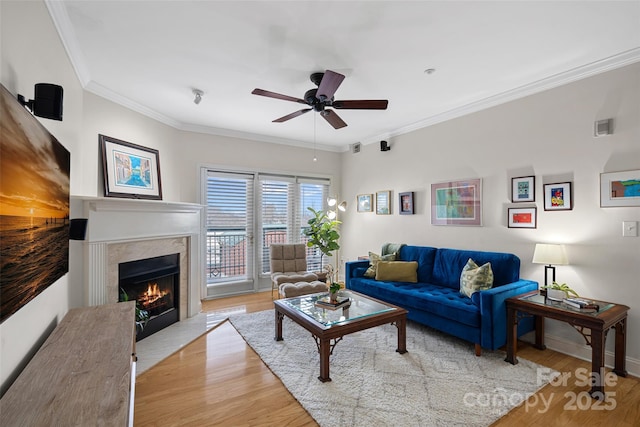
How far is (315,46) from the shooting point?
2.43 meters

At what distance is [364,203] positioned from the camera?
5.48 metres

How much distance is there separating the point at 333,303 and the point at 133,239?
7.23ft

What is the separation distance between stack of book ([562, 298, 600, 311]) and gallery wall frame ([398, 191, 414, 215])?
2.27 meters

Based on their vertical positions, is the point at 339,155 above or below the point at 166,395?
above

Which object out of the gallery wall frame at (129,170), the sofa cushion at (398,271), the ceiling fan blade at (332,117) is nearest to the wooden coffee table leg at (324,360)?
the sofa cushion at (398,271)

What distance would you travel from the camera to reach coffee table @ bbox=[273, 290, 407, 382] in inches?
96.0

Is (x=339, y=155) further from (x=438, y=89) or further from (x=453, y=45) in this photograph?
(x=453, y=45)

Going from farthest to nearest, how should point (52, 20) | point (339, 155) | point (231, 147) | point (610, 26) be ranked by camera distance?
point (339, 155)
point (231, 147)
point (610, 26)
point (52, 20)

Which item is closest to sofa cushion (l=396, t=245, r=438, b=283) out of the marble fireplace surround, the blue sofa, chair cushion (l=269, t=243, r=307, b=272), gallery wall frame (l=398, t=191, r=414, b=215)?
the blue sofa

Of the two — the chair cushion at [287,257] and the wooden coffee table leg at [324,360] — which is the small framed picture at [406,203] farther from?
the wooden coffee table leg at [324,360]

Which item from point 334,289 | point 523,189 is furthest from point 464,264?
point 334,289

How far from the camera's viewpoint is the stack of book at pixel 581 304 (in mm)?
2398

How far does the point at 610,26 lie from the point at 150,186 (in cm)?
489

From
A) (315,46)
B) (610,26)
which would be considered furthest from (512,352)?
(315,46)
